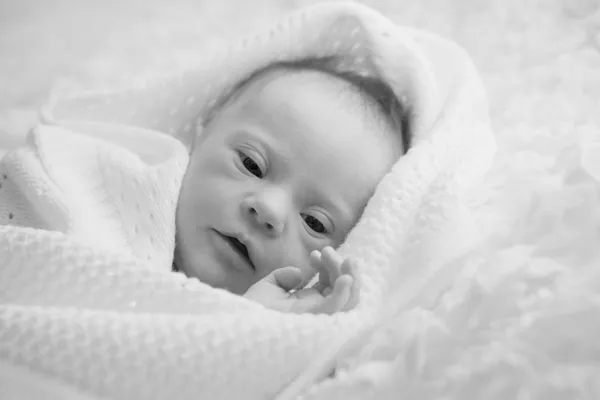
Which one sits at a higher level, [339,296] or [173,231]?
[339,296]

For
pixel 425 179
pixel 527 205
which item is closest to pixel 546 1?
pixel 425 179

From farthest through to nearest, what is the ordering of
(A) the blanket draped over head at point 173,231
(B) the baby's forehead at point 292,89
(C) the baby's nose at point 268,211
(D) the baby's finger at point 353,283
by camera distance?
1. (B) the baby's forehead at point 292,89
2. (C) the baby's nose at point 268,211
3. (D) the baby's finger at point 353,283
4. (A) the blanket draped over head at point 173,231

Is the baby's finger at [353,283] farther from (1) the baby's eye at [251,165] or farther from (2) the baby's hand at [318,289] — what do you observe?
(1) the baby's eye at [251,165]

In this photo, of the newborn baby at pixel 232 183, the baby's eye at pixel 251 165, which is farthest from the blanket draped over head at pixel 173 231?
the baby's eye at pixel 251 165

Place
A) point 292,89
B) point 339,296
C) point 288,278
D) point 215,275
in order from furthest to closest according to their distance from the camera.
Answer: point 292,89
point 215,275
point 288,278
point 339,296

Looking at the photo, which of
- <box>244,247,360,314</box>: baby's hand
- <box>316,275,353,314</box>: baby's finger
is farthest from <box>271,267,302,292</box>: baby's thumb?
<box>316,275,353,314</box>: baby's finger

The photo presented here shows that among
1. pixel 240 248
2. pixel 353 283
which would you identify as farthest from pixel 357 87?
pixel 353 283

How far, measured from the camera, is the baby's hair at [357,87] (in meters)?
1.15

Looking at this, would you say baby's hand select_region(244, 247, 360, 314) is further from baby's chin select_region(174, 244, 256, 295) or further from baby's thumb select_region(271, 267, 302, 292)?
baby's chin select_region(174, 244, 256, 295)

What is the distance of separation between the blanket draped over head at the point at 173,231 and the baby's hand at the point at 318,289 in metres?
0.03

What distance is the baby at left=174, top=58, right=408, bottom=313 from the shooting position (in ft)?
3.01

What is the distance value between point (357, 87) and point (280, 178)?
27cm

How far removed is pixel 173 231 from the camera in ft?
3.11

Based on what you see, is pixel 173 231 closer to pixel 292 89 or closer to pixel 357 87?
pixel 292 89
